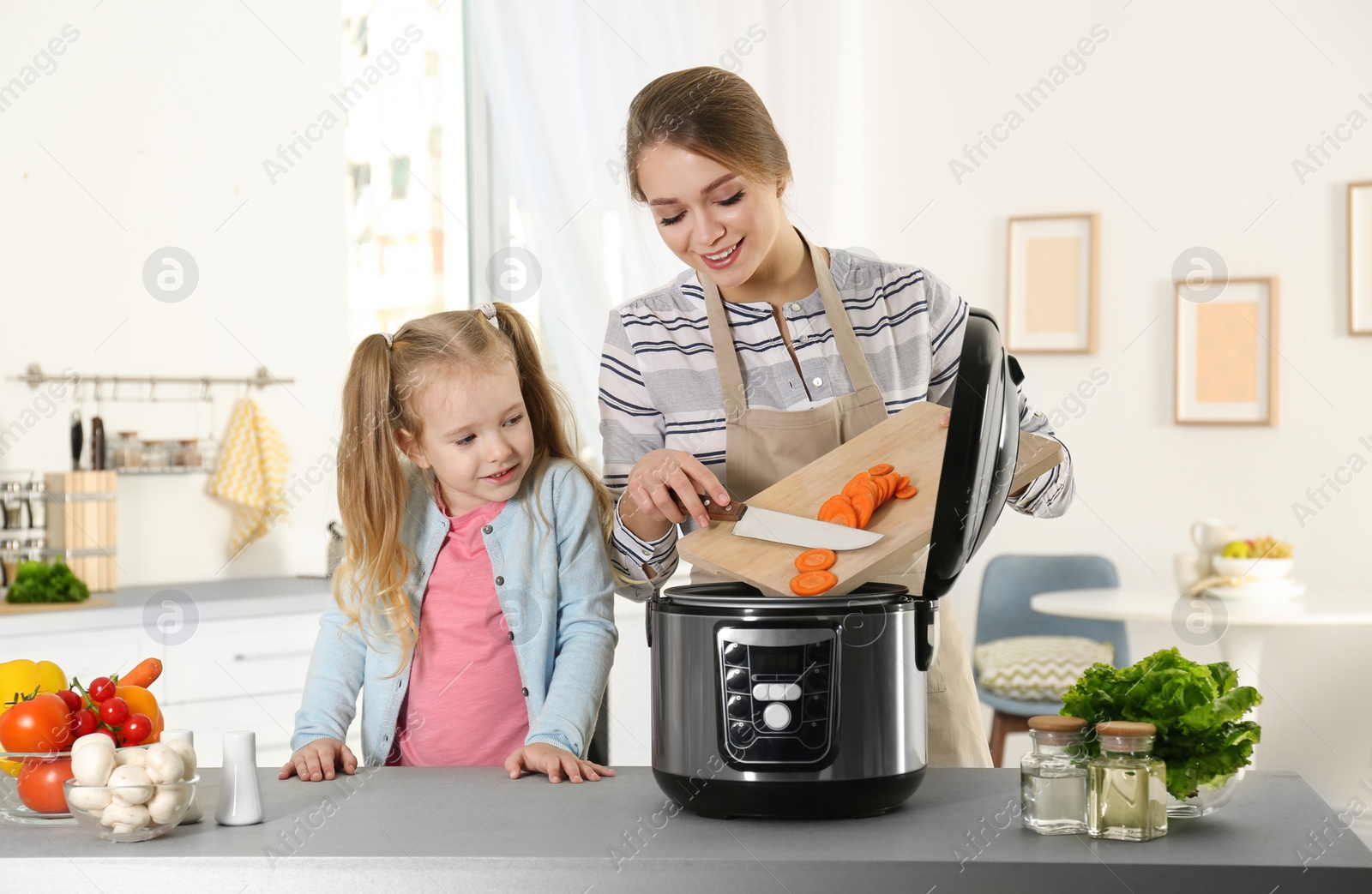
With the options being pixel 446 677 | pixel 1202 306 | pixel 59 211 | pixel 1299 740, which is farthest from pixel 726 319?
pixel 1299 740

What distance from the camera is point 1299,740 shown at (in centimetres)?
353

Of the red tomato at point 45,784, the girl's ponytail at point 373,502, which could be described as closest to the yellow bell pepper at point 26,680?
the red tomato at point 45,784

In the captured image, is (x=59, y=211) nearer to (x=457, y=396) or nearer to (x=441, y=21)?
(x=441, y=21)

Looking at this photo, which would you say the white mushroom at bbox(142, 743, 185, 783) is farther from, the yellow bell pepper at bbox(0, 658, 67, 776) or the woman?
the woman

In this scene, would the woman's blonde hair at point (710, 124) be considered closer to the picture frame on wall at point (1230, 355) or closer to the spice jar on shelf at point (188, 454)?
the spice jar on shelf at point (188, 454)

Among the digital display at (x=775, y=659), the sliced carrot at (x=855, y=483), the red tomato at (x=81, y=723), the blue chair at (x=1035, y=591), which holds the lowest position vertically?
the blue chair at (x=1035, y=591)

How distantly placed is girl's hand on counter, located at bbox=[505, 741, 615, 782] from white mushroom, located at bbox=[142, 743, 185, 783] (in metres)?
0.31

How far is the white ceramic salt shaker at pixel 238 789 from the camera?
98 cm

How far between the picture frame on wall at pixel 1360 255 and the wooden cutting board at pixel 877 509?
2623mm

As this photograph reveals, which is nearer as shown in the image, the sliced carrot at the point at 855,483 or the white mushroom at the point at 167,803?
the white mushroom at the point at 167,803

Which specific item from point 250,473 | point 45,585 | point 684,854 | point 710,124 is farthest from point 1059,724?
point 250,473

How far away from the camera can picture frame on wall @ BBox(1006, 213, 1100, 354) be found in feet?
12.0

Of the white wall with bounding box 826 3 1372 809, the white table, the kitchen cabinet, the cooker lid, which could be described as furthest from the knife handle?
the white wall with bounding box 826 3 1372 809

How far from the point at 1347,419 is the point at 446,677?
118 inches
